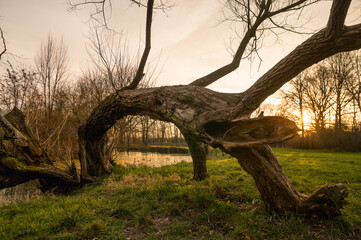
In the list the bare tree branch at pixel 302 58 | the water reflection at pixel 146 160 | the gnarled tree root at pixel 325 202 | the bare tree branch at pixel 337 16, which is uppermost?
the bare tree branch at pixel 337 16

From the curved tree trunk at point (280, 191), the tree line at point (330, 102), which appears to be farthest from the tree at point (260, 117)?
the tree line at point (330, 102)

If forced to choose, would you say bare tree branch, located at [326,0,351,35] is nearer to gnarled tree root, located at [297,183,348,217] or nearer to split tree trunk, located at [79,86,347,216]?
split tree trunk, located at [79,86,347,216]

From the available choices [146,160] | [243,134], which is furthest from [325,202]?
[146,160]

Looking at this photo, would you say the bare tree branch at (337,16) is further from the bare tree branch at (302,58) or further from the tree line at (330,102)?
the tree line at (330,102)

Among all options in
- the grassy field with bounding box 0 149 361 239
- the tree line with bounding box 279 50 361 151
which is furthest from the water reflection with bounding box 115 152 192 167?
the tree line with bounding box 279 50 361 151

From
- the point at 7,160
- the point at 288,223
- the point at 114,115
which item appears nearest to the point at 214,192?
the point at 288,223

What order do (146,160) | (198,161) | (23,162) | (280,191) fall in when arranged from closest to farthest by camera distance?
1. (280,191)
2. (23,162)
3. (198,161)
4. (146,160)

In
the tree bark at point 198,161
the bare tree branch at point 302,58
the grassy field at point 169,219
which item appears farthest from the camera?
the tree bark at point 198,161

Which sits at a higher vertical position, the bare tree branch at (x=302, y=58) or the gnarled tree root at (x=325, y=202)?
the bare tree branch at (x=302, y=58)

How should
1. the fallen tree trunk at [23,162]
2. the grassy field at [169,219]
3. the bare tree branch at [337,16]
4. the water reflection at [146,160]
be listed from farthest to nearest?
the water reflection at [146,160], the fallen tree trunk at [23,162], the grassy field at [169,219], the bare tree branch at [337,16]

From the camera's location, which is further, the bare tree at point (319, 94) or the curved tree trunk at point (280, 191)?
the bare tree at point (319, 94)

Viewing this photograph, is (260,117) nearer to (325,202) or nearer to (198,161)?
(325,202)

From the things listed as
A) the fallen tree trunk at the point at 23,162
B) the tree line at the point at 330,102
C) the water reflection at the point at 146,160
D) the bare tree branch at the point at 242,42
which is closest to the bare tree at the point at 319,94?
the tree line at the point at 330,102

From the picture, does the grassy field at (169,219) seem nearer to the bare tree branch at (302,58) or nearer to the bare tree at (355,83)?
the bare tree branch at (302,58)
